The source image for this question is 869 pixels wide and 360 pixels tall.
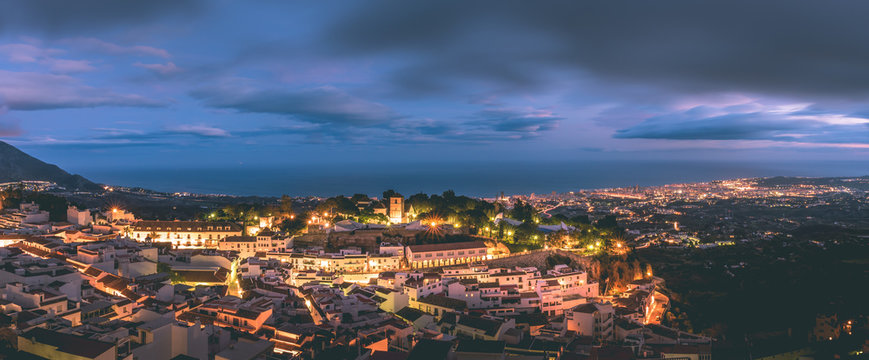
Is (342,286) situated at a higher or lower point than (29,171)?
lower

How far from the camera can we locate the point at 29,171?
6488 cm

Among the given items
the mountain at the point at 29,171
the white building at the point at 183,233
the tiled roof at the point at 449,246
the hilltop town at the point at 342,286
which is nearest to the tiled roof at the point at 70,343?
the hilltop town at the point at 342,286

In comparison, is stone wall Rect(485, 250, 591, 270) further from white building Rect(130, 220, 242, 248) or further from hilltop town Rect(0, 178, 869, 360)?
white building Rect(130, 220, 242, 248)

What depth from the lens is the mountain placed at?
200ft

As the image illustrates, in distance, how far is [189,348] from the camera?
10.8 meters

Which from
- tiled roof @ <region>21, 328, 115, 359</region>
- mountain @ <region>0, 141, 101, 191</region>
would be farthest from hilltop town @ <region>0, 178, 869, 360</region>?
mountain @ <region>0, 141, 101, 191</region>

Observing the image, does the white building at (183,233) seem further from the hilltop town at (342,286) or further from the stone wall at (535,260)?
the stone wall at (535,260)

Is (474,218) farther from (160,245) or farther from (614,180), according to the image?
(614,180)

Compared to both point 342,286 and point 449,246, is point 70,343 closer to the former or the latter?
point 342,286

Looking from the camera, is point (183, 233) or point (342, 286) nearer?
point (342, 286)

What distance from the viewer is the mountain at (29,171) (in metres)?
60.8

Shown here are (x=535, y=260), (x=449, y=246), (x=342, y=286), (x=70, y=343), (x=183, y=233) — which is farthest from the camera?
(x=535, y=260)

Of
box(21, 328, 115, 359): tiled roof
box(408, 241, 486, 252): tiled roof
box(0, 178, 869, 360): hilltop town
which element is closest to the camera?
box(21, 328, 115, 359): tiled roof

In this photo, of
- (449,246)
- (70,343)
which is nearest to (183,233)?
(449,246)
